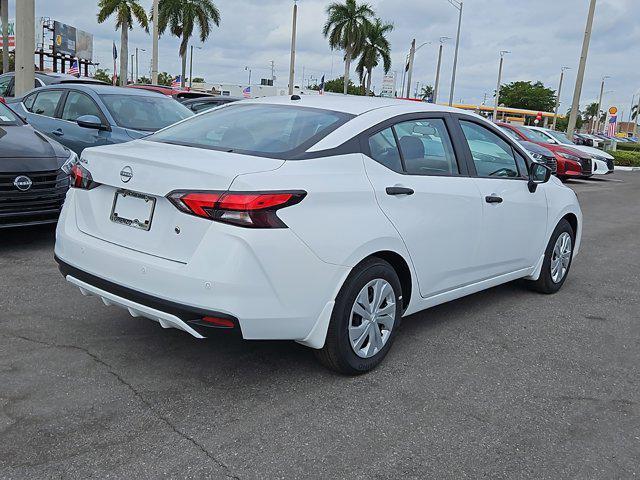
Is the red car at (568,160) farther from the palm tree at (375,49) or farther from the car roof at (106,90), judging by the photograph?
the palm tree at (375,49)

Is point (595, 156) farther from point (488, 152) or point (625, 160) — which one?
point (488, 152)

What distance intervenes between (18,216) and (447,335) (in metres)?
3.95

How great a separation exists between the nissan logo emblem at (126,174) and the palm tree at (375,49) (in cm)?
5560

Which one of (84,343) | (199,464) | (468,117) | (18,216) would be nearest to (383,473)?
(199,464)

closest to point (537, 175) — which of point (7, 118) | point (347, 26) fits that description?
point (7, 118)

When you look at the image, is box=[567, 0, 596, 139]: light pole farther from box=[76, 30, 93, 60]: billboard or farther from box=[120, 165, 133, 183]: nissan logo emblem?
box=[76, 30, 93, 60]: billboard

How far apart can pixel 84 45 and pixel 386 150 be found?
74896mm

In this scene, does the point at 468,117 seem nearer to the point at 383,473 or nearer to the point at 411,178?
the point at 411,178

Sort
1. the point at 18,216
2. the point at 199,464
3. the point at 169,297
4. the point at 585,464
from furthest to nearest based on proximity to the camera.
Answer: the point at 18,216
the point at 169,297
the point at 585,464
the point at 199,464

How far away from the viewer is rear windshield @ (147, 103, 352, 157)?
366 cm

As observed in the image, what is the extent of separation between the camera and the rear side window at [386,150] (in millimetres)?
3828

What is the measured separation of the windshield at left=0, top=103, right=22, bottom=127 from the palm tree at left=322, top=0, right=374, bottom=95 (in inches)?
1916

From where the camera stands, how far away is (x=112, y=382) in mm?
3518

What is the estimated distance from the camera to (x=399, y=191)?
3840 mm
